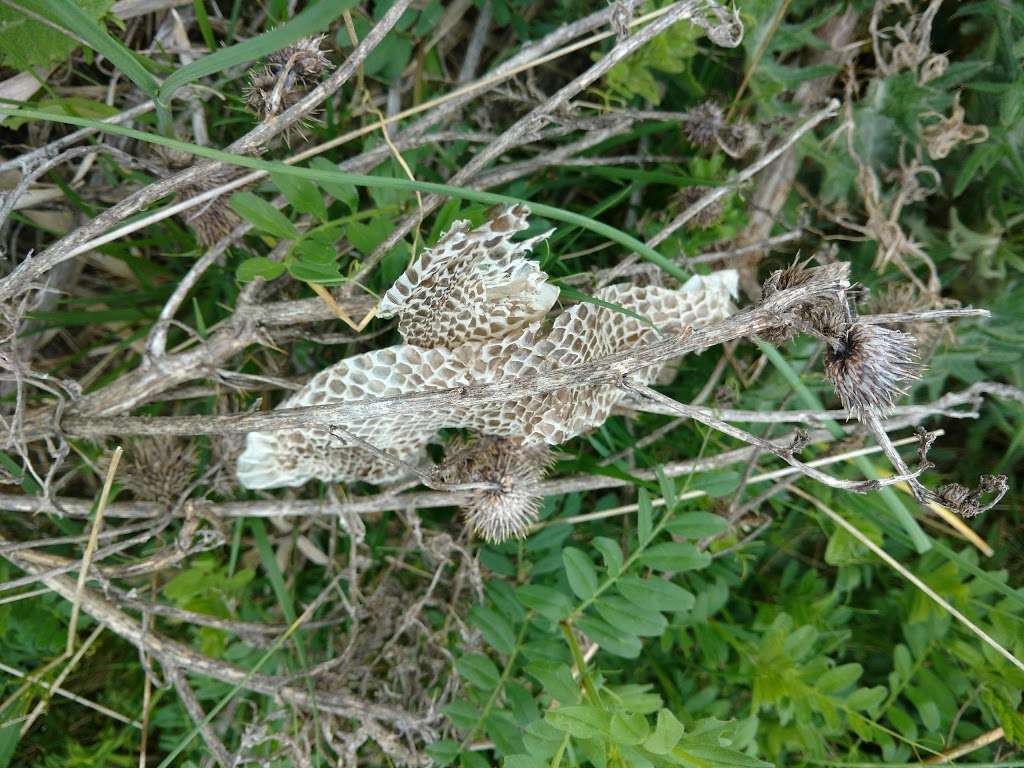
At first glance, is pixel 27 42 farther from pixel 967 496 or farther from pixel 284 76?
pixel 967 496

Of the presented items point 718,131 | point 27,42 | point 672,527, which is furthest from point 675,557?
point 27,42

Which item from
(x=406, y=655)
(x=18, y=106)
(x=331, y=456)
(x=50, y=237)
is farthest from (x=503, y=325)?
(x=50, y=237)

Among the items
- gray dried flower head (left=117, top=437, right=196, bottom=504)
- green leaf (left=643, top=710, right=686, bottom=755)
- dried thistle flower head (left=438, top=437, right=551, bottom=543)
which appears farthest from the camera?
gray dried flower head (left=117, top=437, right=196, bottom=504)

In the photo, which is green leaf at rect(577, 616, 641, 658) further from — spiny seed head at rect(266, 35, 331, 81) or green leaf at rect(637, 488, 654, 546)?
spiny seed head at rect(266, 35, 331, 81)

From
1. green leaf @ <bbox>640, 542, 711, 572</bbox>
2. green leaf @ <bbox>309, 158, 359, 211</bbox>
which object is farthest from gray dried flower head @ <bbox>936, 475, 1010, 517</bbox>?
green leaf @ <bbox>309, 158, 359, 211</bbox>

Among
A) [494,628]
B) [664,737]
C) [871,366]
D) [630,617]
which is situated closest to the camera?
[871,366]

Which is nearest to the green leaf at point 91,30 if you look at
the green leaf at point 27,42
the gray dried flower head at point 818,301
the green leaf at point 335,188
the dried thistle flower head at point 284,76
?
the green leaf at point 27,42

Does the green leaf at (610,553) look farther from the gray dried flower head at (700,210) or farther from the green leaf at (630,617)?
the gray dried flower head at (700,210)
